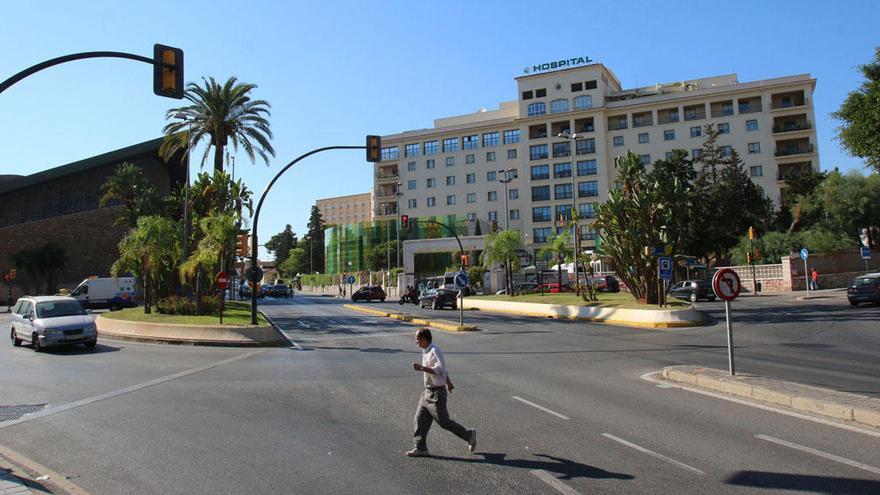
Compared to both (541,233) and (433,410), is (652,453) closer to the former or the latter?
(433,410)

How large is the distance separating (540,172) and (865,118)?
62912 mm

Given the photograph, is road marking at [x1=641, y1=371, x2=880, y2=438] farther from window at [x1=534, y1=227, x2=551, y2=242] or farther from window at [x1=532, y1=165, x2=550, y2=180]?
window at [x1=532, y1=165, x2=550, y2=180]

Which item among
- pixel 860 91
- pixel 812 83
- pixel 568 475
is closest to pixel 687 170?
pixel 812 83

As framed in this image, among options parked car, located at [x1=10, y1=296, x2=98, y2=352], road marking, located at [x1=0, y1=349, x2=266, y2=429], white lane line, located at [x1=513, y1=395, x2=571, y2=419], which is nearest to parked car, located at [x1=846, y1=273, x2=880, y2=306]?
white lane line, located at [x1=513, y1=395, x2=571, y2=419]

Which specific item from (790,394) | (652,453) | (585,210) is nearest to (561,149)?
(585,210)

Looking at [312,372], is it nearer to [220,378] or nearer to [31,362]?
[220,378]

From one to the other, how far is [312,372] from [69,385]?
4.60 meters

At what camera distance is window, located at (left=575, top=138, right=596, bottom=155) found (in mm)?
80444

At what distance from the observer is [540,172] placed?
84312 millimetres

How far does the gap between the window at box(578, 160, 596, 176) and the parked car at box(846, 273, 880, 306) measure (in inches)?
2130

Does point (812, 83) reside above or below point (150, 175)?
above

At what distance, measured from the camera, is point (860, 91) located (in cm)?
2264

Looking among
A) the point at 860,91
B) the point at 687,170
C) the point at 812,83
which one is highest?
the point at 812,83

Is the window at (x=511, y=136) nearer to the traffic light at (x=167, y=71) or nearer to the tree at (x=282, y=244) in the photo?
the traffic light at (x=167, y=71)
